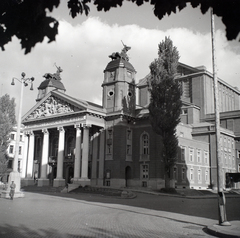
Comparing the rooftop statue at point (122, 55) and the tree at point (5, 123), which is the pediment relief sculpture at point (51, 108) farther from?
the rooftop statue at point (122, 55)

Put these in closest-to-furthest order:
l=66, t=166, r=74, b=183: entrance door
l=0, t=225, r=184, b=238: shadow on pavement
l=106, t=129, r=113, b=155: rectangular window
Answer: l=0, t=225, r=184, b=238: shadow on pavement < l=106, t=129, r=113, b=155: rectangular window < l=66, t=166, r=74, b=183: entrance door

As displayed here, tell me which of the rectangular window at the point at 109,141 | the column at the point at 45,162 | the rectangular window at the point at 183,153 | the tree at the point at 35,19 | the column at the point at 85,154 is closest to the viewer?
the tree at the point at 35,19

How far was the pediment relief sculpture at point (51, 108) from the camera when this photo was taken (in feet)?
158

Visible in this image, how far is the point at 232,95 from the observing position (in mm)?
79125

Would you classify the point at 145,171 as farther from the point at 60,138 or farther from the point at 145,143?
the point at 60,138

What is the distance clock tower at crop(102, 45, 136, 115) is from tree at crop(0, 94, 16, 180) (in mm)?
19148

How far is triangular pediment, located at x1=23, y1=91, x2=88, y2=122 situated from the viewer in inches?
1825

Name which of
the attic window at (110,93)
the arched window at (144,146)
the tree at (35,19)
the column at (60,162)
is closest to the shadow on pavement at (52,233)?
the tree at (35,19)

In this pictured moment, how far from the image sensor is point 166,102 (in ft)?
128

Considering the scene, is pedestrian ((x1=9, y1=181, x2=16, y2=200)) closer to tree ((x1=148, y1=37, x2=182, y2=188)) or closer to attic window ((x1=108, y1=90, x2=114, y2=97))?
tree ((x1=148, y1=37, x2=182, y2=188))

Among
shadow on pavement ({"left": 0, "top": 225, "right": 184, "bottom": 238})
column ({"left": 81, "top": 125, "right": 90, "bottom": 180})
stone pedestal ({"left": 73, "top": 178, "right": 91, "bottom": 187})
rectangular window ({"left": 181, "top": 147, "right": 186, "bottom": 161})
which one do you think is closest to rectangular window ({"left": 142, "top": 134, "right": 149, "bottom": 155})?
Result: rectangular window ({"left": 181, "top": 147, "right": 186, "bottom": 161})

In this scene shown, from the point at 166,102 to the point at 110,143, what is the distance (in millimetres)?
11635

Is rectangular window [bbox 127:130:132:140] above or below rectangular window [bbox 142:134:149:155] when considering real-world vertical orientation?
above

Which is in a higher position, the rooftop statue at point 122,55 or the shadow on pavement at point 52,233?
the rooftop statue at point 122,55
